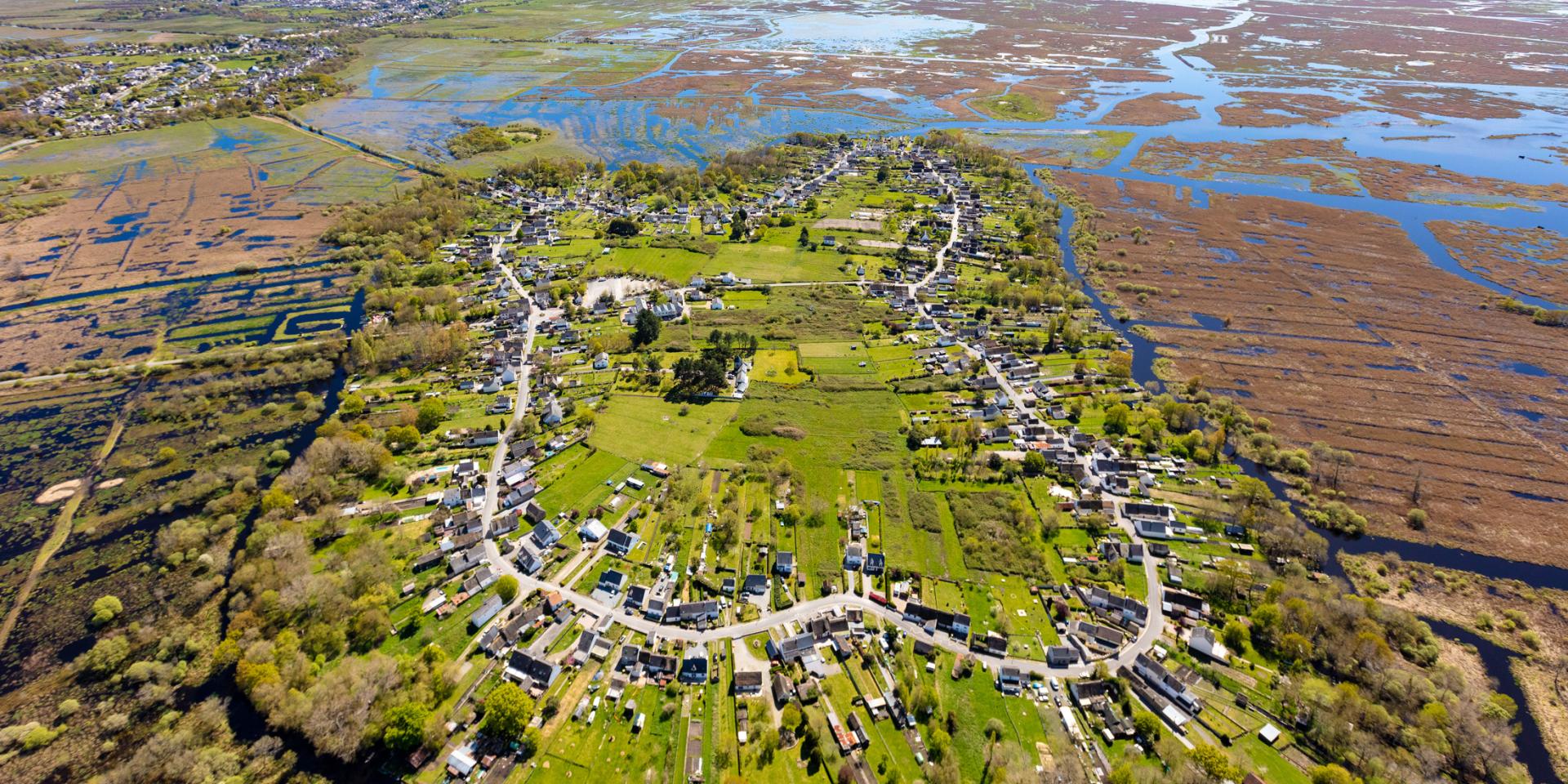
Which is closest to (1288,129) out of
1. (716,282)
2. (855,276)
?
(855,276)

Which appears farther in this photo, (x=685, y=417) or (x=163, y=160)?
(x=163, y=160)

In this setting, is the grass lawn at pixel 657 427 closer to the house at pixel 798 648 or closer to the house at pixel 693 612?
the house at pixel 693 612

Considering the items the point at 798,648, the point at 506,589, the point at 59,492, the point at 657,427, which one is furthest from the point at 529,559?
the point at 59,492

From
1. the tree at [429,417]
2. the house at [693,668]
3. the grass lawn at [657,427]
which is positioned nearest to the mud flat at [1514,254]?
the grass lawn at [657,427]

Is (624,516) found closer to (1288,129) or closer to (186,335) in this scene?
(186,335)

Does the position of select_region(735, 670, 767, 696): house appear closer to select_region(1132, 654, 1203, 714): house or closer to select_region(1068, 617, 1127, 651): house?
select_region(1068, 617, 1127, 651): house

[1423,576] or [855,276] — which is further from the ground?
[855,276]

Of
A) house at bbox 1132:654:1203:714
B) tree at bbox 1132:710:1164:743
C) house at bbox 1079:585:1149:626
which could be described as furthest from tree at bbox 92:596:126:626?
house at bbox 1132:654:1203:714
